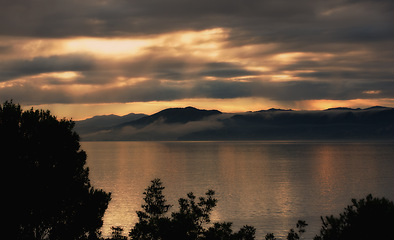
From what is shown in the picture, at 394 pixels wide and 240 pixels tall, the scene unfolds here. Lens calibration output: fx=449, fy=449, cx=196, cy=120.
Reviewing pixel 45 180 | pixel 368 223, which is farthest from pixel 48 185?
pixel 368 223

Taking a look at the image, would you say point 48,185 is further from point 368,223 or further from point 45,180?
point 368,223

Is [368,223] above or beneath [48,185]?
beneath

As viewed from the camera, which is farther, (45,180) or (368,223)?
(45,180)

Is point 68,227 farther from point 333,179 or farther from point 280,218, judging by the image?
point 333,179

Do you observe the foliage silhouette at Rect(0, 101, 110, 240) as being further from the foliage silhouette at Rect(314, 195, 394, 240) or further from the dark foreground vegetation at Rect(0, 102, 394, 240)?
the foliage silhouette at Rect(314, 195, 394, 240)

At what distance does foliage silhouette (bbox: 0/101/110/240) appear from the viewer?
133 feet

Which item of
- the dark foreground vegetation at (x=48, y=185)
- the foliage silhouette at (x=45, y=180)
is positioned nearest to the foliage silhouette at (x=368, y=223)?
the dark foreground vegetation at (x=48, y=185)

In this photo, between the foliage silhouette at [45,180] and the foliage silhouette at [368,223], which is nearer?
the foliage silhouette at [368,223]

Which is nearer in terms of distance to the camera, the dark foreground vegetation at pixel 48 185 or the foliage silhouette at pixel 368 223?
the foliage silhouette at pixel 368 223

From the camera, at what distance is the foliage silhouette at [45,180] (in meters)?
40.6

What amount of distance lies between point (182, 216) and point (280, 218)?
73959 mm

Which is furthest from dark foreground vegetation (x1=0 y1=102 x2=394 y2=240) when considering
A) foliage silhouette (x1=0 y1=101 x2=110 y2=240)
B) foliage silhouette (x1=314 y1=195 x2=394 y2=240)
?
foliage silhouette (x1=314 y1=195 x2=394 y2=240)

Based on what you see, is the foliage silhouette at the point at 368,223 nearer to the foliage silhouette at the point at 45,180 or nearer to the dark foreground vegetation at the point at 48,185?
the dark foreground vegetation at the point at 48,185

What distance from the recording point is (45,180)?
41.8 meters
